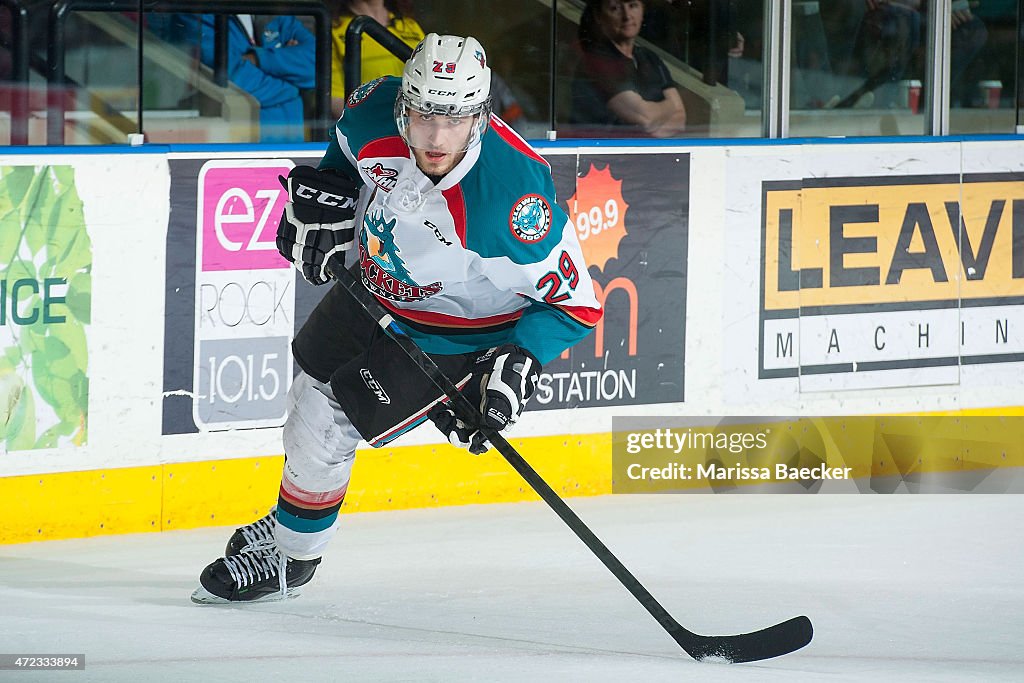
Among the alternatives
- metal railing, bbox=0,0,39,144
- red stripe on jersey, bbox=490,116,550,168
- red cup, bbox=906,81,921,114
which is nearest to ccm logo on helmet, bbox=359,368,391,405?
red stripe on jersey, bbox=490,116,550,168

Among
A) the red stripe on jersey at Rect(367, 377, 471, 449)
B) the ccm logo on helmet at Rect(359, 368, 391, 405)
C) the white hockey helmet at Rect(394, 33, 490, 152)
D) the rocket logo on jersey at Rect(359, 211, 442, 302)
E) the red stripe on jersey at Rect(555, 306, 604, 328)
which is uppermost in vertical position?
the white hockey helmet at Rect(394, 33, 490, 152)

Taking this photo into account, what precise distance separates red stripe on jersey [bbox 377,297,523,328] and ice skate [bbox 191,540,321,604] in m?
0.67

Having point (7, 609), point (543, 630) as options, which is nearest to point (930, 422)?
point (543, 630)

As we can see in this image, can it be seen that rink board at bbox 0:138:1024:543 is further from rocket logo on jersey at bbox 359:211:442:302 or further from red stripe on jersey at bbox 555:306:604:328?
red stripe on jersey at bbox 555:306:604:328

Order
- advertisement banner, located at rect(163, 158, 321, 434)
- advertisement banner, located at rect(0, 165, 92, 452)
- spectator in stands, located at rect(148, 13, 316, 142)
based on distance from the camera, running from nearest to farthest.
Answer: advertisement banner, located at rect(0, 165, 92, 452), advertisement banner, located at rect(163, 158, 321, 434), spectator in stands, located at rect(148, 13, 316, 142)

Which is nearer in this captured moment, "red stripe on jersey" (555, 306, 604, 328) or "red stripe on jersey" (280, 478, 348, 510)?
"red stripe on jersey" (555, 306, 604, 328)

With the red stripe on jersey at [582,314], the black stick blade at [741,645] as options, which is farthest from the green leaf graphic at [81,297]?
the black stick blade at [741,645]

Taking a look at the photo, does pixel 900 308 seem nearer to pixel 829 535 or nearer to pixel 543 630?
pixel 829 535

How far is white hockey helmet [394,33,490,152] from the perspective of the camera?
314 cm

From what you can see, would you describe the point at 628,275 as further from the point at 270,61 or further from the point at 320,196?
the point at 320,196

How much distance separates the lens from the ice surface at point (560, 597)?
3266 millimetres

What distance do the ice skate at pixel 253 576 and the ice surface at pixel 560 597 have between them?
0.04m

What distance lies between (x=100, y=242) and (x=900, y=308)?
2.63m

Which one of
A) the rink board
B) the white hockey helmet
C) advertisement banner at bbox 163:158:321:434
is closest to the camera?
the white hockey helmet
